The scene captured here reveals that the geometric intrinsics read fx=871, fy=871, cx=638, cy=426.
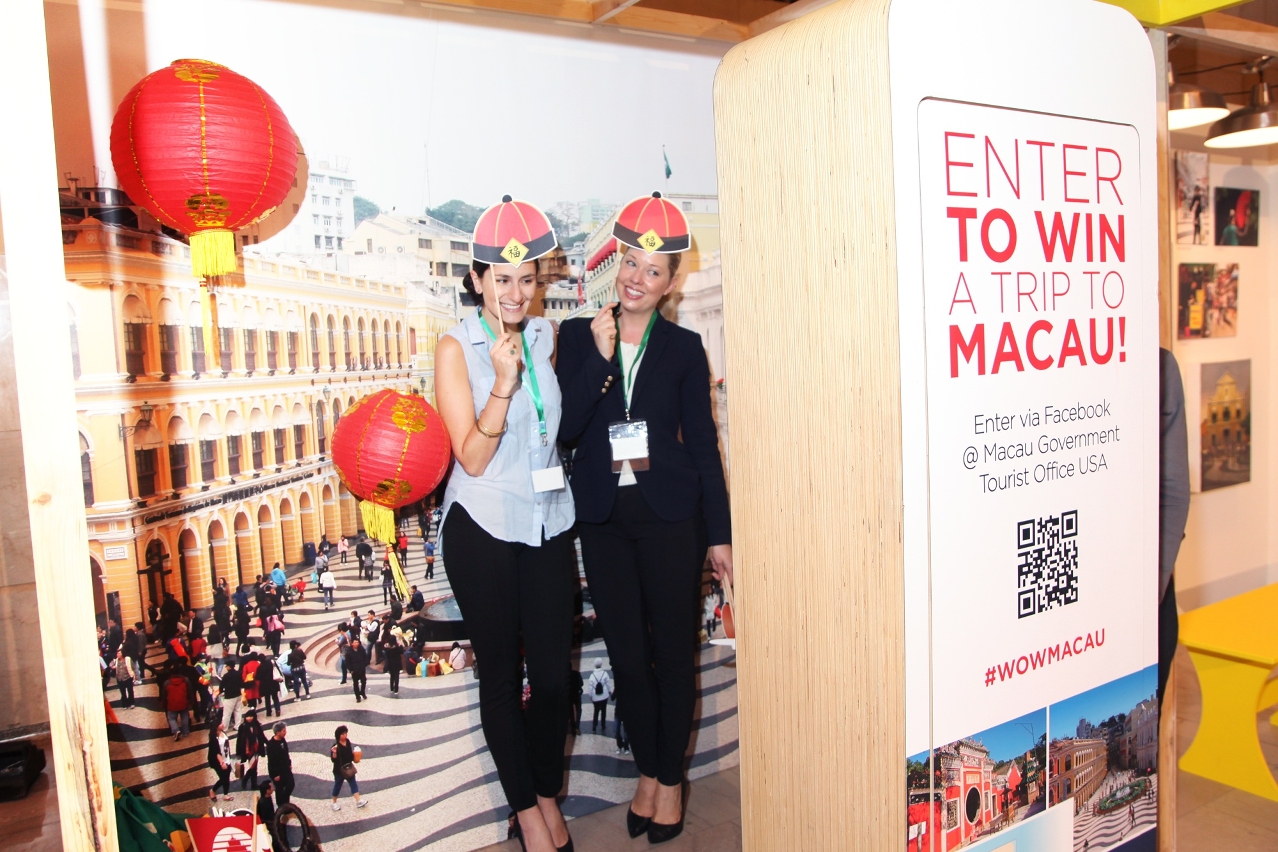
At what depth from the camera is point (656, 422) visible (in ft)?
8.71

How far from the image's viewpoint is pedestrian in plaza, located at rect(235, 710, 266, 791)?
2.47 m

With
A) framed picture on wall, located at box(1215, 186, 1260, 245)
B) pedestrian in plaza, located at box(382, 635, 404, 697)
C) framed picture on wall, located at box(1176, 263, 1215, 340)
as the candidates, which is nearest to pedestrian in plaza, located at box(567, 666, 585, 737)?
pedestrian in plaza, located at box(382, 635, 404, 697)

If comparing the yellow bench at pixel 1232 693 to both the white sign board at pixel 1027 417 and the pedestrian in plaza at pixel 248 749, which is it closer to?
the white sign board at pixel 1027 417

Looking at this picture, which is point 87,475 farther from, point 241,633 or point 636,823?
point 636,823

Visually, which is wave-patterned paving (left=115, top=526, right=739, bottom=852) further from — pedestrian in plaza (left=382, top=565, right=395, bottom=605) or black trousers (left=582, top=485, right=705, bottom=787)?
black trousers (left=582, top=485, right=705, bottom=787)

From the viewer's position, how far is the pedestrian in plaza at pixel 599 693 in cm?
304

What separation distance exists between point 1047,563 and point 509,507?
4.62ft

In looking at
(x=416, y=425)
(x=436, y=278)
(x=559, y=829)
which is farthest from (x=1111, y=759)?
(x=436, y=278)

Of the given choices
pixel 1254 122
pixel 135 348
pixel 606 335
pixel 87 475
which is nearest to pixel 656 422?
pixel 606 335

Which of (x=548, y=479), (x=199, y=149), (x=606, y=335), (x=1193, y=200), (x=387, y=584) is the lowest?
(x=387, y=584)

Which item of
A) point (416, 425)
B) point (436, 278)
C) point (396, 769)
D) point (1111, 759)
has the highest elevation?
point (436, 278)

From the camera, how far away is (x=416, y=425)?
2.31 m

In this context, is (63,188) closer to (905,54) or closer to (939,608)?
(905,54)

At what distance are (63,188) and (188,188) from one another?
455 millimetres
